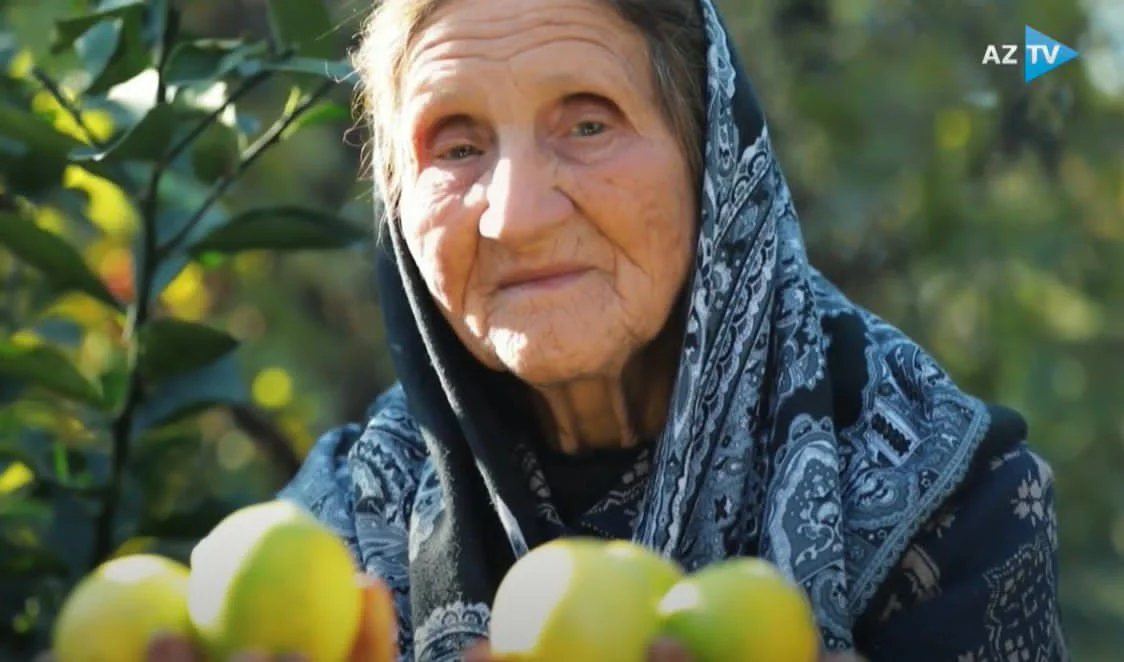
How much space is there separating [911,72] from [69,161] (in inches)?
125

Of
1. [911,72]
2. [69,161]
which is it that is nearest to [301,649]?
[69,161]

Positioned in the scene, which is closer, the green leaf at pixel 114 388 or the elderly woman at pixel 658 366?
the elderly woman at pixel 658 366

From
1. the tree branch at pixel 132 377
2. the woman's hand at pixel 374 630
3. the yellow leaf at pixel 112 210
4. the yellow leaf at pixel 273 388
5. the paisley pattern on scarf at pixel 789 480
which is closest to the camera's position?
the woman's hand at pixel 374 630

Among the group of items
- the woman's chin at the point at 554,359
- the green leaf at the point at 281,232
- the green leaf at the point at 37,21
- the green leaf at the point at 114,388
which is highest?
the green leaf at the point at 37,21

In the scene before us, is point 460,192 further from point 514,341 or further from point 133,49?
point 133,49

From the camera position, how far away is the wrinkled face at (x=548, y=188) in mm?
2188

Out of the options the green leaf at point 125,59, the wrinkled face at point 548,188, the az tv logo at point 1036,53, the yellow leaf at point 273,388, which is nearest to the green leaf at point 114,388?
the green leaf at point 125,59

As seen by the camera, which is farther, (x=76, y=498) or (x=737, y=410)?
(x=76, y=498)

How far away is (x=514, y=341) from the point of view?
221 centimetres

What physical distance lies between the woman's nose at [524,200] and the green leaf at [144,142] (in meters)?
0.59

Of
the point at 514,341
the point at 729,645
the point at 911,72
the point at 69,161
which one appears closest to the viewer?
the point at 729,645

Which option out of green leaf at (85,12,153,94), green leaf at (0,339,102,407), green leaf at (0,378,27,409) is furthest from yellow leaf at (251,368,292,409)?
green leaf at (85,12,153,94)

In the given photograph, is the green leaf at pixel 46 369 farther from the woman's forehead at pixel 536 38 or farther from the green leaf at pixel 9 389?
the woman's forehead at pixel 536 38

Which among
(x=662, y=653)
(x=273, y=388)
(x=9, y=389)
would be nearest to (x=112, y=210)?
(x=273, y=388)
